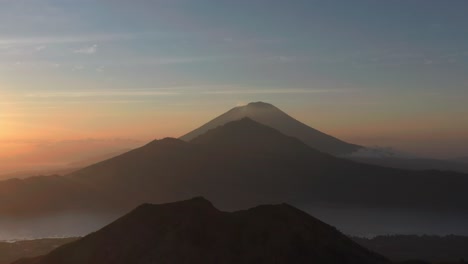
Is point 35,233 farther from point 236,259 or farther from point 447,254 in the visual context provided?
point 236,259

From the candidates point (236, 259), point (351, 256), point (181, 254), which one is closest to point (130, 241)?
point (181, 254)

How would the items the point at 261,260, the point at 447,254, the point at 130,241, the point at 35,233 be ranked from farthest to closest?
the point at 35,233
the point at 447,254
the point at 130,241
the point at 261,260

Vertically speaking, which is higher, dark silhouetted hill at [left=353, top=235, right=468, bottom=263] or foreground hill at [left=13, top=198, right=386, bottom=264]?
foreground hill at [left=13, top=198, right=386, bottom=264]

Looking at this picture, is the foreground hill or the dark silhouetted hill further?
the dark silhouetted hill

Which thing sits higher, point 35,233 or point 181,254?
point 181,254

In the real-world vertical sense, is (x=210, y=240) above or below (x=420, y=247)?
above

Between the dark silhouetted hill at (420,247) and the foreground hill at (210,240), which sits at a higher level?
the foreground hill at (210,240)

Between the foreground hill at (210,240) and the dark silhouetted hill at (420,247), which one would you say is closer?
the foreground hill at (210,240)

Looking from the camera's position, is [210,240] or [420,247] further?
[420,247]
